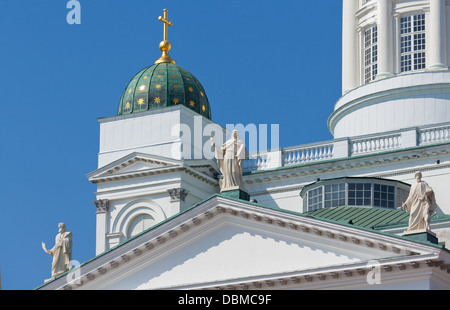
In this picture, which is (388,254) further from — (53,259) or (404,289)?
(53,259)

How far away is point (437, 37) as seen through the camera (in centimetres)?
7138

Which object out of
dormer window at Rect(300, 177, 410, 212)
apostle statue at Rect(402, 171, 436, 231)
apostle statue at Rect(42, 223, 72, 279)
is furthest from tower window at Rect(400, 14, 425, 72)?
apostle statue at Rect(402, 171, 436, 231)

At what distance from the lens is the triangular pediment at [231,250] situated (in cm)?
5103

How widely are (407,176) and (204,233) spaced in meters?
15.0

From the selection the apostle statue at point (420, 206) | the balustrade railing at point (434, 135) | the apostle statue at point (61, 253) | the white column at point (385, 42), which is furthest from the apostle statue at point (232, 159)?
the white column at point (385, 42)

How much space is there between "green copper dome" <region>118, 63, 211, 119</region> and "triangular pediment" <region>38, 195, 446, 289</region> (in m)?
18.6

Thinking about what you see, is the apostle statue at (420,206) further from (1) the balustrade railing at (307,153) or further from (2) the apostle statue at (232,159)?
(1) the balustrade railing at (307,153)

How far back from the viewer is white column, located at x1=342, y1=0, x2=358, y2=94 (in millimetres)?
74375

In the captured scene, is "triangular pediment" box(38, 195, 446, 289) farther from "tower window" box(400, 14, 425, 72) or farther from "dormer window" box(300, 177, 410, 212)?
"tower window" box(400, 14, 425, 72)

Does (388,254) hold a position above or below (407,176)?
below

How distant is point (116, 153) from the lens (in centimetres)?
7256

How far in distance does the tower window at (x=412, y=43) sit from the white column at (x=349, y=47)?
283cm
